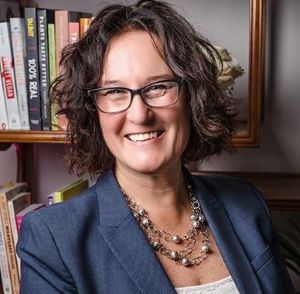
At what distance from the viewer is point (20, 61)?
1.42 meters

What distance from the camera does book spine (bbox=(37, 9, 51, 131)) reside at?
1391 mm

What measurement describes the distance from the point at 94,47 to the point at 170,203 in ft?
1.26

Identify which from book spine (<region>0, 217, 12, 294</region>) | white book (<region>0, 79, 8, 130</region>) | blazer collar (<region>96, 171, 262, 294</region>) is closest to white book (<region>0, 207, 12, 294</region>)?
book spine (<region>0, 217, 12, 294</region>)

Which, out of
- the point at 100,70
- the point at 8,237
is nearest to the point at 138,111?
the point at 100,70

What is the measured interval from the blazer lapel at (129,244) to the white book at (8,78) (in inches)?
18.8

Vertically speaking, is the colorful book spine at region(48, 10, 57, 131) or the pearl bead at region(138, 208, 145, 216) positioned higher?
the colorful book spine at region(48, 10, 57, 131)

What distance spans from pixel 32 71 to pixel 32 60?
0.10 ft

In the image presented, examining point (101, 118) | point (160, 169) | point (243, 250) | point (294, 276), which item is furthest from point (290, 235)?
point (101, 118)

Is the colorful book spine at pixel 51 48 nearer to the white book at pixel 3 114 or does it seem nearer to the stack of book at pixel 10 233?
the white book at pixel 3 114

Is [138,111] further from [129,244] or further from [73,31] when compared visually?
[73,31]

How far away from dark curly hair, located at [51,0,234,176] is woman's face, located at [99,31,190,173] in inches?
1.2

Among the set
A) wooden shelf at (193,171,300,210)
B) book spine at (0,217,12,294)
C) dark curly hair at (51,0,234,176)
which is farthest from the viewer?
book spine at (0,217,12,294)

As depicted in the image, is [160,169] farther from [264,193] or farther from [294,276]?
[294,276]

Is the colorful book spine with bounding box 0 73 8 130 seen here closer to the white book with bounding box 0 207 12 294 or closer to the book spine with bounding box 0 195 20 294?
the book spine with bounding box 0 195 20 294
